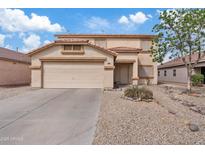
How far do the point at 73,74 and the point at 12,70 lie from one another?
8361 millimetres

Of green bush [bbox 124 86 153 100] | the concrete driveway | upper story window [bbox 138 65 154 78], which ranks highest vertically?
upper story window [bbox 138 65 154 78]

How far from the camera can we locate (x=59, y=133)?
512 cm

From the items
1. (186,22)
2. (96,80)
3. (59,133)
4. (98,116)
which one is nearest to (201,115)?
(98,116)

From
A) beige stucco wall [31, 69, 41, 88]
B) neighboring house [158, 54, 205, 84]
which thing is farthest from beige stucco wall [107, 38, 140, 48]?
beige stucco wall [31, 69, 41, 88]

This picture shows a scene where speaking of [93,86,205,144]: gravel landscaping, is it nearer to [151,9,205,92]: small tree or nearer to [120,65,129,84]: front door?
[151,9,205,92]: small tree

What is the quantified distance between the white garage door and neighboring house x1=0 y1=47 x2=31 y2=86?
209 inches

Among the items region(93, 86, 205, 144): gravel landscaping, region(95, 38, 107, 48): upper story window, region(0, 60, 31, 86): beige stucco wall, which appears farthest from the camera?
region(95, 38, 107, 48): upper story window

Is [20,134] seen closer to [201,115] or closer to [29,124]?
[29,124]

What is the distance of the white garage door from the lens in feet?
56.9

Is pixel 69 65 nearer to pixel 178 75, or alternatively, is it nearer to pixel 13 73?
pixel 13 73

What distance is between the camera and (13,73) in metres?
21.7

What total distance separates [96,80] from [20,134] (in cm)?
1245

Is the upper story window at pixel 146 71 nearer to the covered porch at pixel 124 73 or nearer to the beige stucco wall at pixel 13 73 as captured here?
the covered porch at pixel 124 73

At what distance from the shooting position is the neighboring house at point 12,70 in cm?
1973
